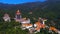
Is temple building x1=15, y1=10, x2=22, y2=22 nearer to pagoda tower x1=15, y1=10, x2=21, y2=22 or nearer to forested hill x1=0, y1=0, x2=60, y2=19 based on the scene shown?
pagoda tower x1=15, y1=10, x2=21, y2=22

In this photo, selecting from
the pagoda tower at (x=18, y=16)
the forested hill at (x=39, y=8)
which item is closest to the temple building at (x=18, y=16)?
the pagoda tower at (x=18, y=16)

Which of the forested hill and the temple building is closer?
the forested hill

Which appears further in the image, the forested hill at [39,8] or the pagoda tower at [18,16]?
the pagoda tower at [18,16]

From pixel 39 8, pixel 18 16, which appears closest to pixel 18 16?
pixel 18 16

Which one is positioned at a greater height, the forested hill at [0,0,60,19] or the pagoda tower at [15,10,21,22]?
the forested hill at [0,0,60,19]

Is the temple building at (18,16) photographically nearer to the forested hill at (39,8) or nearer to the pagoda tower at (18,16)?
the pagoda tower at (18,16)

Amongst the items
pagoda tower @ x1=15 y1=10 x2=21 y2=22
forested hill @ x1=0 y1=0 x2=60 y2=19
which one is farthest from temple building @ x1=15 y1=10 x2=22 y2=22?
forested hill @ x1=0 y1=0 x2=60 y2=19

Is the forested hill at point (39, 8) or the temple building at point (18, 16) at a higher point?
the forested hill at point (39, 8)

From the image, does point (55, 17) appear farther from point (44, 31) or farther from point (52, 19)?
point (44, 31)
